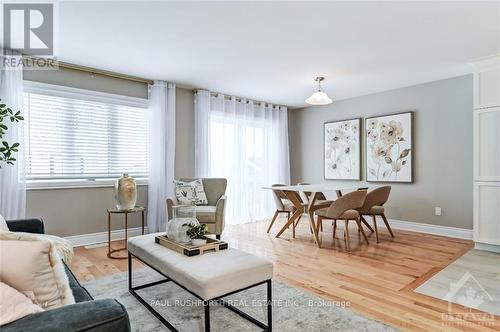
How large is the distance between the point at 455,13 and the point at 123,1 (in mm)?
2716

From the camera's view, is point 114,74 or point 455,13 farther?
point 114,74

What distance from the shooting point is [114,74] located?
4109 mm

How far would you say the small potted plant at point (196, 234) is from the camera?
6.87ft

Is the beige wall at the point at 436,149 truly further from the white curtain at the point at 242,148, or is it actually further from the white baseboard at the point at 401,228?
the white curtain at the point at 242,148

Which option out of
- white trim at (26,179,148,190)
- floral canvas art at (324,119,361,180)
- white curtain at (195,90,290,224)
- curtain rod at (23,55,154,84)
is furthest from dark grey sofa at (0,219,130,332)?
floral canvas art at (324,119,361,180)

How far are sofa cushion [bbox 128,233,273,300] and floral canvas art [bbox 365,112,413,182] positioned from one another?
3.80 metres

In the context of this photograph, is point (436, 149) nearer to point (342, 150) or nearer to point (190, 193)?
point (342, 150)

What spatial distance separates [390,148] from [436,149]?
0.66 meters

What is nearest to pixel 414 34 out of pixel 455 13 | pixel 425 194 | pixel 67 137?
pixel 455 13

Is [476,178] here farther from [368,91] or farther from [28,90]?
[28,90]

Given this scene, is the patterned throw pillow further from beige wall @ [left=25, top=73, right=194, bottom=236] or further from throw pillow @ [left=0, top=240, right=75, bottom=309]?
throw pillow @ [left=0, top=240, right=75, bottom=309]

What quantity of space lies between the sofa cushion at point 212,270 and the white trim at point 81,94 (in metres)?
2.76

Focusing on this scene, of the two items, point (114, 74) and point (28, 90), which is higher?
point (114, 74)

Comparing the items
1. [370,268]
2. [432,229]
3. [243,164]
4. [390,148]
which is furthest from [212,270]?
[390,148]
